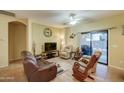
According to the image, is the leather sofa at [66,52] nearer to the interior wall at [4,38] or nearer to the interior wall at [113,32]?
the interior wall at [113,32]

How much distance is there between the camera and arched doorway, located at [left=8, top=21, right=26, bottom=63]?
7.21ft

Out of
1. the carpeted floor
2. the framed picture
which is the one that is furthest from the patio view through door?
the framed picture

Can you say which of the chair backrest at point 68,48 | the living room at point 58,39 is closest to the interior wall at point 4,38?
the living room at point 58,39

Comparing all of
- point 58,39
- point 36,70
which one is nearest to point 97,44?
point 58,39

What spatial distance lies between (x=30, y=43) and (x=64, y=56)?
811mm

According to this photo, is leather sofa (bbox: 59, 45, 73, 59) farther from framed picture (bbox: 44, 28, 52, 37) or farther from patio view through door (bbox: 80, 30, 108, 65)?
framed picture (bbox: 44, 28, 52, 37)

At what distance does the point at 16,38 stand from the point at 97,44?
5.78 feet

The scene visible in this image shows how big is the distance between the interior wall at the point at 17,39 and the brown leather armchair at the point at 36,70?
16cm

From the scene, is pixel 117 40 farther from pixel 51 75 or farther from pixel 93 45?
pixel 51 75

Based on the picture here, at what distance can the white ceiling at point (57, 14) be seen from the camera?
1865mm

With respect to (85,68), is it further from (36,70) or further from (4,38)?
(4,38)

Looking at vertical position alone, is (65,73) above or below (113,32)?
below

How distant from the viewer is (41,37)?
236 centimetres

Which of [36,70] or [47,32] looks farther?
[47,32]
